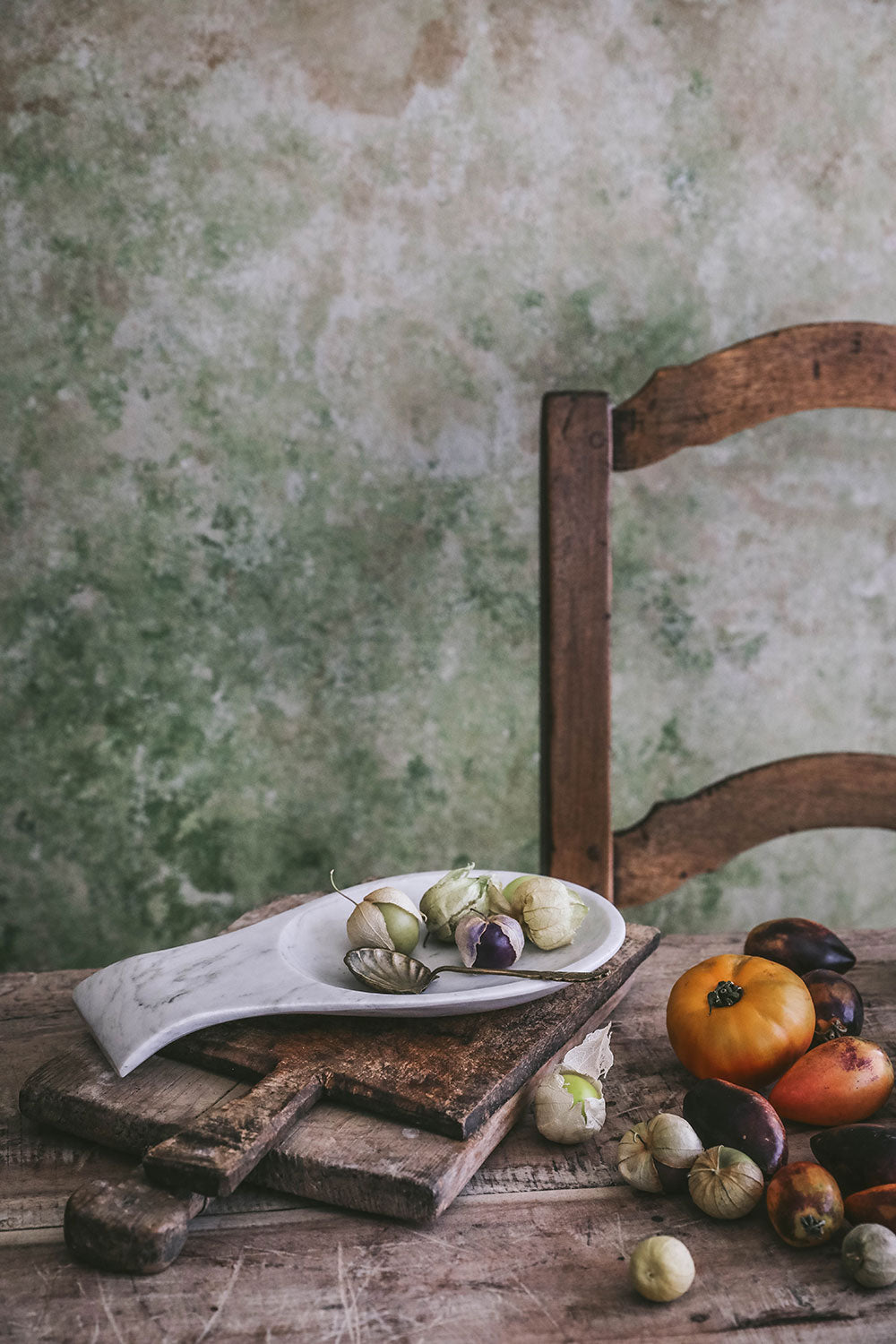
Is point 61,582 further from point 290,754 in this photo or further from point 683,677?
point 683,677

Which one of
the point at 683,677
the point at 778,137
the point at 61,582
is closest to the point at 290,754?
the point at 61,582

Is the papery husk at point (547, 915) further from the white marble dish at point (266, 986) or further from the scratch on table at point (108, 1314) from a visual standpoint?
the scratch on table at point (108, 1314)

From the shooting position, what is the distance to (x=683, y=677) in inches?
62.6

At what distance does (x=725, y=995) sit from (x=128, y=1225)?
0.39 meters

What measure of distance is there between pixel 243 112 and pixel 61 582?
74 cm

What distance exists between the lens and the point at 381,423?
150 centimetres

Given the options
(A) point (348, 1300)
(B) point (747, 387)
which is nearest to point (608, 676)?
(B) point (747, 387)

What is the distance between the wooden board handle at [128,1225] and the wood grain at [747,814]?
0.62 metres

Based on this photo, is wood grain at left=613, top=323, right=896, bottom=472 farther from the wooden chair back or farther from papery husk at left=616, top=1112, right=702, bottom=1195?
papery husk at left=616, top=1112, right=702, bottom=1195

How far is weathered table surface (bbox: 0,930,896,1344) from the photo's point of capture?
1.56ft

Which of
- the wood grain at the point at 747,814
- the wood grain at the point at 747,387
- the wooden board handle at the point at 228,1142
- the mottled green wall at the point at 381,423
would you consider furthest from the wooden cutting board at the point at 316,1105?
the mottled green wall at the point at 381,423

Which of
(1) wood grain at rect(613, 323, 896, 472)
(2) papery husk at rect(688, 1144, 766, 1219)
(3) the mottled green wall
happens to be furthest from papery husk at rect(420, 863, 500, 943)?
(3) the mottled green wall

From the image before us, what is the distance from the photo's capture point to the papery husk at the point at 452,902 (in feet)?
2.45

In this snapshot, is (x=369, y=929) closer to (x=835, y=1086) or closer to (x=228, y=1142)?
(x=228, y=1142)
